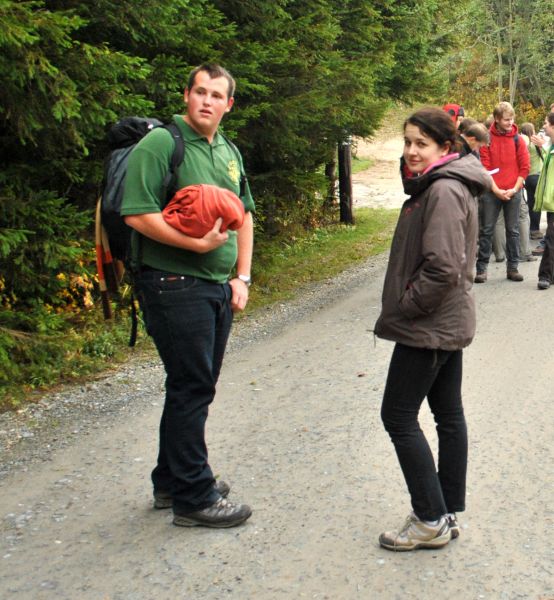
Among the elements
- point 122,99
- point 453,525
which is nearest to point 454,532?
point 453,525

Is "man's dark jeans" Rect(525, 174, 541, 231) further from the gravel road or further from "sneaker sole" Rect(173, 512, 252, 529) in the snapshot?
"sneaker sole" Rect(173, 512, 252, 529)

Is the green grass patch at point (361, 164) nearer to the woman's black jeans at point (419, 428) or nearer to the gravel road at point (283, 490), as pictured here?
the gravel road at point (283, 490)

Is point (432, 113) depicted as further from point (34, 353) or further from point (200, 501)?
point (34, 353)

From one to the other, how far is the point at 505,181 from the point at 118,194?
7802 mm

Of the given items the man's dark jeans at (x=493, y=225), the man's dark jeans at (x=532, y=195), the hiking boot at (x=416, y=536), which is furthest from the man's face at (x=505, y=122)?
the hiking boot at (x=416, y=536)

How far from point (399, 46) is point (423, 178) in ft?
42.0

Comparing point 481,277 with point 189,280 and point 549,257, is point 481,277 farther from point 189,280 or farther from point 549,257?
point 189,280

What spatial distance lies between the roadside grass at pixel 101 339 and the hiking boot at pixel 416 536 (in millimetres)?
3480

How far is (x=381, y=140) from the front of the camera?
37.8 metres

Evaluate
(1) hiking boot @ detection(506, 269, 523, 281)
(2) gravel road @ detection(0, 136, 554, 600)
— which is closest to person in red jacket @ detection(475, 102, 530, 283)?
(1) hiking boot @ detection(506, 269, 523, 281)

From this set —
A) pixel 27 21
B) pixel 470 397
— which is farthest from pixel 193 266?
pixel 470 397

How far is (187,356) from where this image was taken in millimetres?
4012

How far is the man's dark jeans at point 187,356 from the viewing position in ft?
13.1

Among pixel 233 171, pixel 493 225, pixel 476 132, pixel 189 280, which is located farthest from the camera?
pixel 493 225
